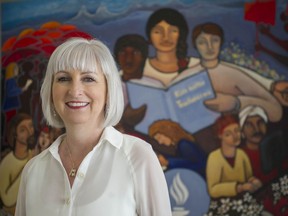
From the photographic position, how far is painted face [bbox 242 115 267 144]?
2223mm

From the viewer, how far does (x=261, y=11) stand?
7.45 feet

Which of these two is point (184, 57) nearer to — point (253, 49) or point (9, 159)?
point (253, 49)

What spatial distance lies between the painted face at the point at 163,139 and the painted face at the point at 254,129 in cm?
44

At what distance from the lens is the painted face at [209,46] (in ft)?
7.59

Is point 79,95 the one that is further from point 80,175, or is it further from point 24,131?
point 24,131

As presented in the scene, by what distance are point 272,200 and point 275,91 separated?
24.2 inches

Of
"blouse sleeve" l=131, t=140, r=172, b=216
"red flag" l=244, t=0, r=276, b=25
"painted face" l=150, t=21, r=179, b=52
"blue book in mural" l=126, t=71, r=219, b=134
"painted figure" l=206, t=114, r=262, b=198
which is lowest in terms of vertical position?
"painted figure" l=206, t=114, r=262, b=198

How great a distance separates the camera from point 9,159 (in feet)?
8.61

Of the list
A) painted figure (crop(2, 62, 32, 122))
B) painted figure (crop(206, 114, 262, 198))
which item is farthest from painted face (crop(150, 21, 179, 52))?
painted figure (crop(2, 62, 32, 122))

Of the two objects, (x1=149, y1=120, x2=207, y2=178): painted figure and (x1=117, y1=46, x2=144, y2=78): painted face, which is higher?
(x1=117, y1=46, x2=144, y2=78): painted face

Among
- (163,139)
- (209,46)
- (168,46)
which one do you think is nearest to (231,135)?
(163,139)

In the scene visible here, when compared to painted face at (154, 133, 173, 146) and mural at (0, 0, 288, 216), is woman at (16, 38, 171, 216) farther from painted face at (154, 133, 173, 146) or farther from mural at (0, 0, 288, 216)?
painted face at (154, 133, 173, 146)

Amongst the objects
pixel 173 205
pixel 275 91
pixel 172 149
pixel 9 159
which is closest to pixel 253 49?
pixel 275 91

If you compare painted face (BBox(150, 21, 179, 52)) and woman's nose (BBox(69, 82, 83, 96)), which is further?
painted face (BBox(150, 21, 179, 52))
